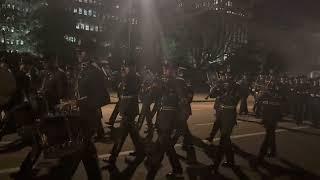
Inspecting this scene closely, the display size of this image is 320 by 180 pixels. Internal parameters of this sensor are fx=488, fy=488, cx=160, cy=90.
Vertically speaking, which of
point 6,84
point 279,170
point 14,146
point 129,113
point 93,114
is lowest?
point 279,170

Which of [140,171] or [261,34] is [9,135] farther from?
[261,34]

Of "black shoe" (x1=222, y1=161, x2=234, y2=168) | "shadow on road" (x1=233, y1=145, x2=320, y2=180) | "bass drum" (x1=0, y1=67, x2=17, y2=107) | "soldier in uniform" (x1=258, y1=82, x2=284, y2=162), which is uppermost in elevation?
"bass drum" (x1=0, y1=67, x2=17, y2=107)

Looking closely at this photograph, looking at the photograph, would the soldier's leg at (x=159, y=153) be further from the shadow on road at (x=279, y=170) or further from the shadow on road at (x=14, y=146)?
the shadow on road at (x=14, y=146)

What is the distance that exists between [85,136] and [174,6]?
51.9m

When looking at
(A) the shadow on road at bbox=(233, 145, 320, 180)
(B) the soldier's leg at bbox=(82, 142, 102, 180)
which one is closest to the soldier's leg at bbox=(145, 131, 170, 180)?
(B) the soldier's leg at bbox=(82, 142, 102, 180)

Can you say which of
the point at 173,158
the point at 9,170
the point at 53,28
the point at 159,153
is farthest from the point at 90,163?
the point at 53,28

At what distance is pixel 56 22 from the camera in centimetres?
5372

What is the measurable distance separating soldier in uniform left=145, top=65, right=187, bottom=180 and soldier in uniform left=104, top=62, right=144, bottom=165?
3.43ft

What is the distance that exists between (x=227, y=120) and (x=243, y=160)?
152cm

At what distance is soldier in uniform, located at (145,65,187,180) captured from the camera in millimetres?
8508

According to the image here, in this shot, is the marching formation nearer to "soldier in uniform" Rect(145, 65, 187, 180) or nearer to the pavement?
"soldier in uniform" Rect(145, 65, 187, 180)

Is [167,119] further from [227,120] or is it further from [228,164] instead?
[228,164]

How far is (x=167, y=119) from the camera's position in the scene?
864 cm

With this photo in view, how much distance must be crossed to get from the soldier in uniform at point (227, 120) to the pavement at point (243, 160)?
0.80 ft
